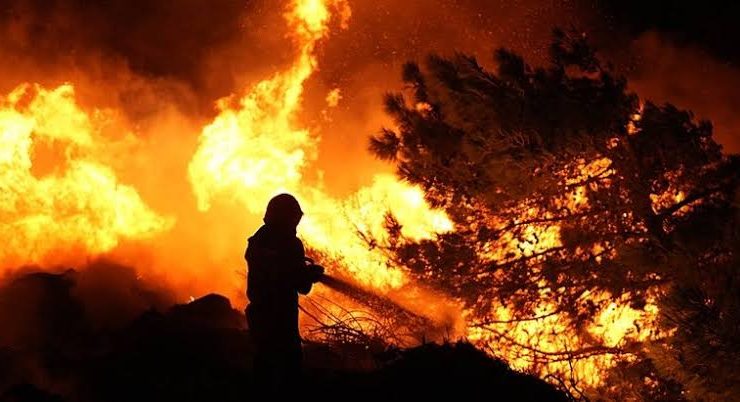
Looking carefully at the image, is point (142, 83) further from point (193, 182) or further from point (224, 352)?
point (224, 352)

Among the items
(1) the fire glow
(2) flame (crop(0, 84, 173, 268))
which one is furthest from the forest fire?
(2) flame (crop(0, 84, 173, 268))

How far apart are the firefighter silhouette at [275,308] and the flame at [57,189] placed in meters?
11.4

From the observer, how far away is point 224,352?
7.58 meters

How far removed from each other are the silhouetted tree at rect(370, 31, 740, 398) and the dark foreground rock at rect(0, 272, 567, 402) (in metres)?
1.39

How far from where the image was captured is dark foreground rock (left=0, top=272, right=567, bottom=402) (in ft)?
15.1

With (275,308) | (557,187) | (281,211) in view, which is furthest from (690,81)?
(275,308)

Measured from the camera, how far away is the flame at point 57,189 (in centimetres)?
1380

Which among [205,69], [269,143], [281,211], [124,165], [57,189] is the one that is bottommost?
[281,211]

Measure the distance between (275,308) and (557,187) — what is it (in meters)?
3.09

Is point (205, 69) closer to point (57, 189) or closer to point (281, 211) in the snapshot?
point (57, 189)

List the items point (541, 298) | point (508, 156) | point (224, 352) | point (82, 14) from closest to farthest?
point (508, 156), point (541, 298), point (224, 352), point (82, 14)

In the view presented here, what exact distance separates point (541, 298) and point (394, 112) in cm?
263

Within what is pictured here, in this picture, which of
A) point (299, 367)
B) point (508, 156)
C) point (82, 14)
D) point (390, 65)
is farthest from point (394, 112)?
point (82, 14)

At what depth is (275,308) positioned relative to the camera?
4504 millimetres
